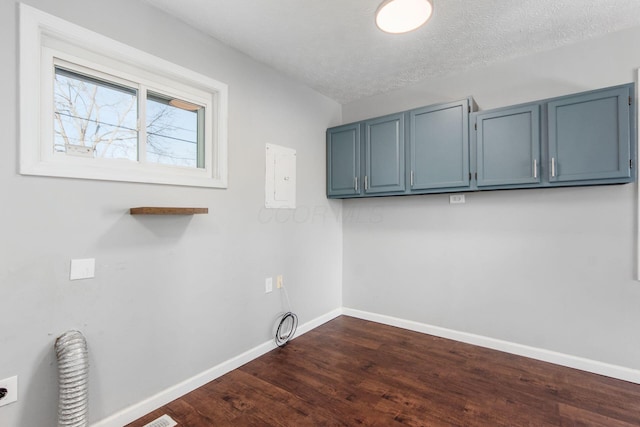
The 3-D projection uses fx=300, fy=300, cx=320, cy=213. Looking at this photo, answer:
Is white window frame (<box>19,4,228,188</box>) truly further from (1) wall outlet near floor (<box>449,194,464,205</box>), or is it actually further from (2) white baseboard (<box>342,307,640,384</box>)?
(2) white baseboard (<box>342,307,640,384</box>)

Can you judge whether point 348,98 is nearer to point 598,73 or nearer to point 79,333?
point 598,73

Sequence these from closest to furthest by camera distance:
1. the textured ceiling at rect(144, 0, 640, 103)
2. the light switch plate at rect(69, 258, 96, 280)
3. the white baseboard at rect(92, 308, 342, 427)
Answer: the light switch plate at rect(69, 258, 96, 280), the white baseboard at rect(92, 308, 342, 427), the textured ceiling at rect(144, 0, 640, 103)

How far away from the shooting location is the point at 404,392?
2.17 metres

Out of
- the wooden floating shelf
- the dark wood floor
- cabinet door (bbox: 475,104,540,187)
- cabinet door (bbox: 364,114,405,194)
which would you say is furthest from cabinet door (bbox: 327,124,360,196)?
the wooden floating shelf

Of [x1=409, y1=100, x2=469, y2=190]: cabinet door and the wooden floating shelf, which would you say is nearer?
the wooden floating shelf

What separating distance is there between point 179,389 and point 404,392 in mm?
1616

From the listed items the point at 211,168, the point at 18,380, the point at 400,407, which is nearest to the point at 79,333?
the point at 18,380

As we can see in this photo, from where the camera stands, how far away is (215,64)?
242 centimetres

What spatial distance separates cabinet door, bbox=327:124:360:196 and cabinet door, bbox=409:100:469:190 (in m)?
0.64

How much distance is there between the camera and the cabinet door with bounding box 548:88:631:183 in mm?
2133

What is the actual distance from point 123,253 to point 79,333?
0.48 meters

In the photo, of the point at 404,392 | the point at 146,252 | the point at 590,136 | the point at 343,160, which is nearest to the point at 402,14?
the point at 590,136

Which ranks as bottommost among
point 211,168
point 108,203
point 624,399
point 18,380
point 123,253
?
point 624,399

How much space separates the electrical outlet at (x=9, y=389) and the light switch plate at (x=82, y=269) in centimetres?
53
